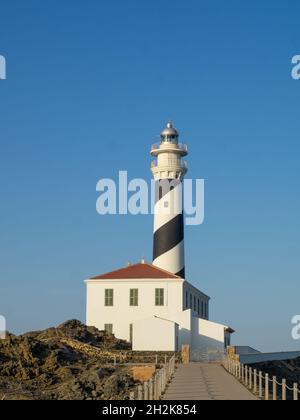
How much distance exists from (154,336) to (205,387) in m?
16.0

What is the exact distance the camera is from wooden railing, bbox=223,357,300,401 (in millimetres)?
18062

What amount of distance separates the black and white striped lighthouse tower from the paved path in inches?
615

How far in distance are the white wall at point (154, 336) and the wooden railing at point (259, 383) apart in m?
5.79

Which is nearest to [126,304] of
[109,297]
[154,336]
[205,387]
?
[109,297]

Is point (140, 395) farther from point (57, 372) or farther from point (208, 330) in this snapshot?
point (208, 330)

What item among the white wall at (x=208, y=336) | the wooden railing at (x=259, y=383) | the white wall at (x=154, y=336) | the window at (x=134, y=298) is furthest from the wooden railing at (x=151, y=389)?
the window at (x=134, y=298)

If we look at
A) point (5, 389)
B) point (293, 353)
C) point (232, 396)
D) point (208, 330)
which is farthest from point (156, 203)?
point (232, 396)

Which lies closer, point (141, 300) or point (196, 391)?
point (196, 391)

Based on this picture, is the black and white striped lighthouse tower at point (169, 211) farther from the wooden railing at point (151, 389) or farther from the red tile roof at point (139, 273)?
the wooden railing at point (151, 389)

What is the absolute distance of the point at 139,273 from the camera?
131ft

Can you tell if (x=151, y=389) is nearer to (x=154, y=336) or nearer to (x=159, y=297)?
(x=154, y=336)

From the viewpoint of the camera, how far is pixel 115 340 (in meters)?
37.2

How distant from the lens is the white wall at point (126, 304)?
3912cm
